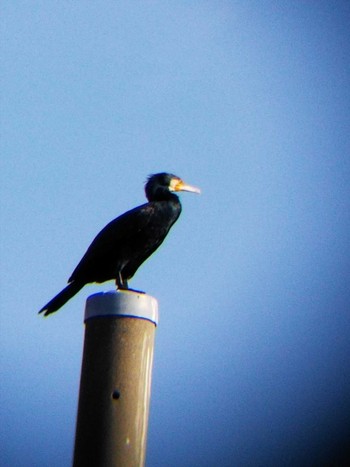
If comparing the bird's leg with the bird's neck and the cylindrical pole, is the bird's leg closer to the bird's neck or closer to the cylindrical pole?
the bird's neck

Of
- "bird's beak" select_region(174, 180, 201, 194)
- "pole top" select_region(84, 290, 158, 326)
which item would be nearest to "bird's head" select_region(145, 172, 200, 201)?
"bird's beak" select_region(174, 180, 201, 194)

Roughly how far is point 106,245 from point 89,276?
0.23 metres

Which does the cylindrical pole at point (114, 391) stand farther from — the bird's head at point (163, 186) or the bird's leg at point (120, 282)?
the bird's head at point (163, 186)

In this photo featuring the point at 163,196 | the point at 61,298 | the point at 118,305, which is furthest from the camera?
the point at 163,196

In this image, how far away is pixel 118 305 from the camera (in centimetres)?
348

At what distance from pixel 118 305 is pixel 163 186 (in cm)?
357

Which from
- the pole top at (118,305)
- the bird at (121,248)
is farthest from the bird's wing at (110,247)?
the pole top at (118,305)

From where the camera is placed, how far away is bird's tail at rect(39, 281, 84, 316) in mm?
6277

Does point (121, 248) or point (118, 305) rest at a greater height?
point (121, 248)

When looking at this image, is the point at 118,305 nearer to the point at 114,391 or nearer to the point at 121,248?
the point at 114,391

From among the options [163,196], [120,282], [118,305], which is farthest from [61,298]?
[118,305]

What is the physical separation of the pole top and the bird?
2.76m

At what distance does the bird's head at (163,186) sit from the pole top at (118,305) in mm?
3380

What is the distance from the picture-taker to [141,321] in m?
3.50
